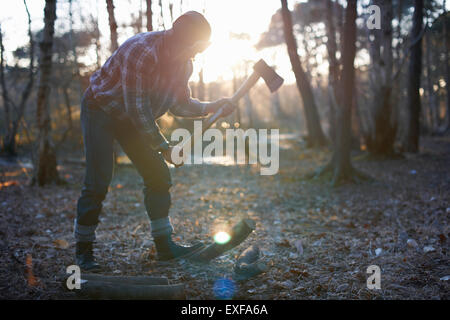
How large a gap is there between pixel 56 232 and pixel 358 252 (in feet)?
11.3

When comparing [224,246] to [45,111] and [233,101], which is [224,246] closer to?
[233,101]

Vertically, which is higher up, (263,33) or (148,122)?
(263,33)

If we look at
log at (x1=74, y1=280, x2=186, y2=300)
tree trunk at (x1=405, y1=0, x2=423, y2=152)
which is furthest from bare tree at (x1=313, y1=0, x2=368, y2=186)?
tree trunk at (x1=405, y1=0, x2=423, y2=152)

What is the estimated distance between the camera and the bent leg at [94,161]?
300 cm

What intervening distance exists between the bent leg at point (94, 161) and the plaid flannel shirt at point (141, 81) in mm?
121

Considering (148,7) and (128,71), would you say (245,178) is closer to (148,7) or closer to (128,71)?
(148,7)

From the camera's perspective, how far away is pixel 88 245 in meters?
3.12

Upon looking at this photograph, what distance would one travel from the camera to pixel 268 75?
381cm

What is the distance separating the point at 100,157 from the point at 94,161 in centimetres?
6

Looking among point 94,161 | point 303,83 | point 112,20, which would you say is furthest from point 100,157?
point 303,83

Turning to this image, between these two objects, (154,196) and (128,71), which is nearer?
(128,71)

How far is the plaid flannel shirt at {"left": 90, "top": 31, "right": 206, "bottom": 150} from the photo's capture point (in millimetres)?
2811

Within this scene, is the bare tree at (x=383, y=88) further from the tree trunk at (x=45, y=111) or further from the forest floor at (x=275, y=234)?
the tree trunk at (x=45, y=111)
